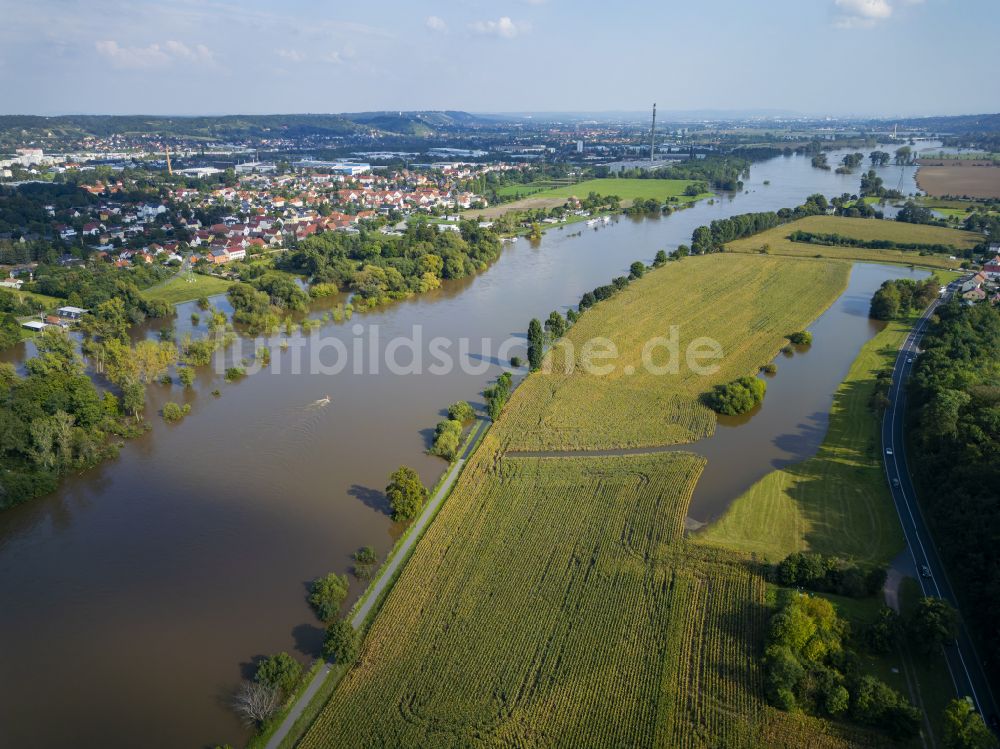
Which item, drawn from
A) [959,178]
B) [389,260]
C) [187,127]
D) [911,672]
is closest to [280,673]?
[911,672]

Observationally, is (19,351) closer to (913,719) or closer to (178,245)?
(178,245)

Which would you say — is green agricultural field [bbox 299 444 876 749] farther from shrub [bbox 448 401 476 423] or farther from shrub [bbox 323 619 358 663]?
shrub [bbox 448 401 476 423]

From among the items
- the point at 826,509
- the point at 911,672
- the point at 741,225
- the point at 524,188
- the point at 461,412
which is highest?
the point at 524,188

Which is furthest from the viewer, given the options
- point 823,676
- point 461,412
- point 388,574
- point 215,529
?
point 461,412

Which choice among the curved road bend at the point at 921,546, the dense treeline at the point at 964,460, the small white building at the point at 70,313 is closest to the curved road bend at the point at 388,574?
the curved road bend at the point at 921,546

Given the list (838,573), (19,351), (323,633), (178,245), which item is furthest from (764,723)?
(178,245)

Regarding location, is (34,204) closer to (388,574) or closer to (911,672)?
(388,574)

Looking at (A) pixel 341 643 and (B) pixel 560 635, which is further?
(B) pixel 560 635

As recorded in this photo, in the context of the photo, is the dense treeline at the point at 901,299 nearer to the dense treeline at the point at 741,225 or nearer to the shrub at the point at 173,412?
the dense treeline at the point at 741,225
